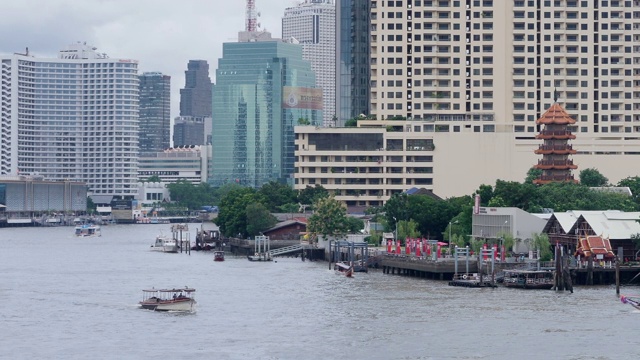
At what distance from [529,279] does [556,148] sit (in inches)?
2375

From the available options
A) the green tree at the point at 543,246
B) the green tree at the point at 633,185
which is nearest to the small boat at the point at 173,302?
the green tree at the point at 543,246

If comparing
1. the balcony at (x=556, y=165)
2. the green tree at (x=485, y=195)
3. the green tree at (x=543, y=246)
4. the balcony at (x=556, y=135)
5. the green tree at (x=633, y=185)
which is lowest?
the green tree at (x=543, y=246)

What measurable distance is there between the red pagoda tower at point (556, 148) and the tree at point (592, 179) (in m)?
15.1

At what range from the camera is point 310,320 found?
325ft

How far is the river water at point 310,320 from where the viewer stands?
84.9 metres

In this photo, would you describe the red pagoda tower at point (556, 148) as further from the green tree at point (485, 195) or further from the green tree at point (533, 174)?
the green tree at point (485, 195)

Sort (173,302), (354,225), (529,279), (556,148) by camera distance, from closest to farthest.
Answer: (173,302) → (529,279) → (354,225) → (556,148)

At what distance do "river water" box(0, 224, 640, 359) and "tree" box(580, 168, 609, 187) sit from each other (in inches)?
2471

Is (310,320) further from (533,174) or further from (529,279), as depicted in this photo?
(533,174)

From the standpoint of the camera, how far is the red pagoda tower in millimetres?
177875

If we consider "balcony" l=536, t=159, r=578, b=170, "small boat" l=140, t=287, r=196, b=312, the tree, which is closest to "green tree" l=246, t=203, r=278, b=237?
"balcony" l=536, t=159, r=578, b=170

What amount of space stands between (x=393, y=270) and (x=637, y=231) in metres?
25.7

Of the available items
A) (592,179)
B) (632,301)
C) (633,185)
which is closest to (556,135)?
(633,185)

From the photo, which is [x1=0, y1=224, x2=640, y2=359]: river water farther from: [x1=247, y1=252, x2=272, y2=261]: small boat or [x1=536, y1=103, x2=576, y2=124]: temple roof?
[x1=536, y1=103, x2=576, y2=124]: temple roof
